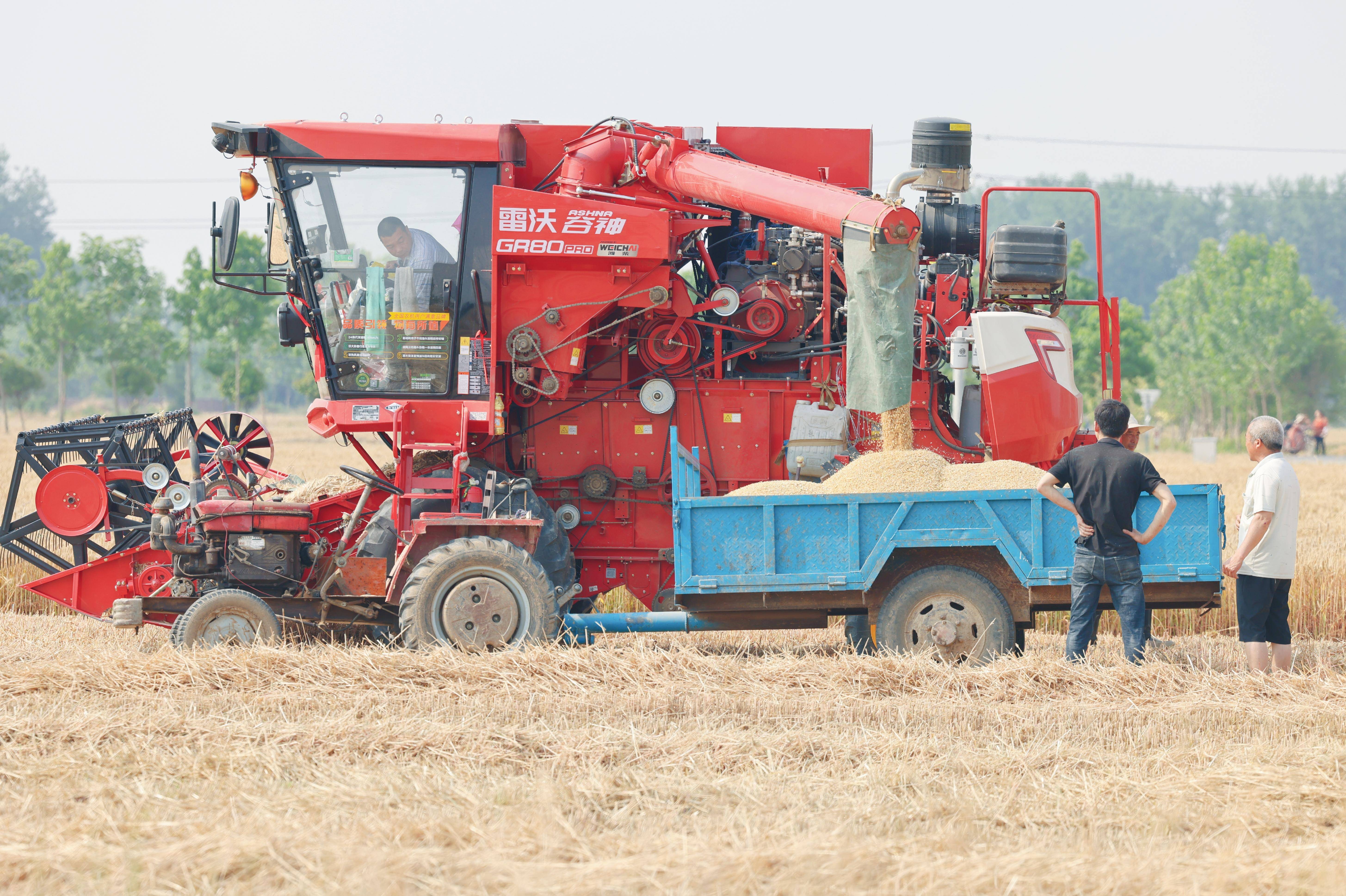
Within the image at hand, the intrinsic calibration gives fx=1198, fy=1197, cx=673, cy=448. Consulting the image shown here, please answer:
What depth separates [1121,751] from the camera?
516 cm

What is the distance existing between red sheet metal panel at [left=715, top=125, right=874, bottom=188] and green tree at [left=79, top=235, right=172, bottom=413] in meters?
37.3

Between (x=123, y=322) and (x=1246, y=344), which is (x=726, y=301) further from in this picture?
(x=1246, y=344)

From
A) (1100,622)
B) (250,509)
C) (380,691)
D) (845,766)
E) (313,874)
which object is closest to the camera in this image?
(313,874)

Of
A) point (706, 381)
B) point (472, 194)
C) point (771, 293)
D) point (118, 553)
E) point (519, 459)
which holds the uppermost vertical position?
point (472, 194)

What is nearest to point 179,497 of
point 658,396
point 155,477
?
point 155,477

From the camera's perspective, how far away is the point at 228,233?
7.41 meters

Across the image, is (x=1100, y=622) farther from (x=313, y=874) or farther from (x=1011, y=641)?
(x=313, y=874)

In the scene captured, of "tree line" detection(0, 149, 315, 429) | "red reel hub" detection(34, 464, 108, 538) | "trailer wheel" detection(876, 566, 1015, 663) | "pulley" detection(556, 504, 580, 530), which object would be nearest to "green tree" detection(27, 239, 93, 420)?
"tree line" detection(0, 149, 315, 429)

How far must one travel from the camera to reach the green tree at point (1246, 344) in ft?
160

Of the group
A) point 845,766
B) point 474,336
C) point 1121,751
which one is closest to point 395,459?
point 474,336

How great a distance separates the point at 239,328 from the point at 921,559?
3635cm

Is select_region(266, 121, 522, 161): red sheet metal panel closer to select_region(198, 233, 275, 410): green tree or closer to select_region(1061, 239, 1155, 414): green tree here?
select_region(198, 233, 275, 410): green tree

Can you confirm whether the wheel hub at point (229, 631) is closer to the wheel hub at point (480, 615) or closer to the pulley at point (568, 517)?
the wheel hub at point (480, 615)

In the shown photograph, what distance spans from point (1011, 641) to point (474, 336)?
3.85 meters
